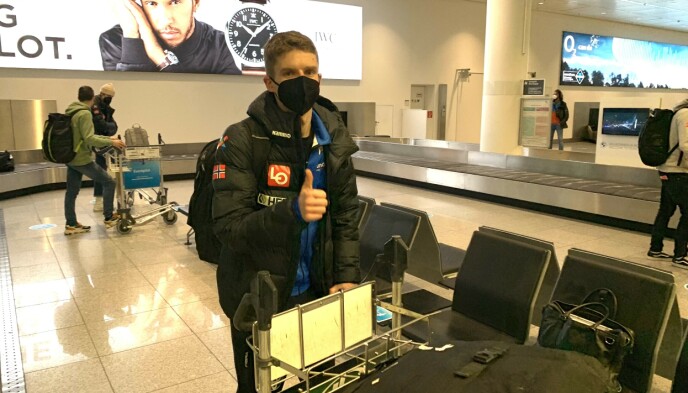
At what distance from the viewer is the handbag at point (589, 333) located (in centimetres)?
188

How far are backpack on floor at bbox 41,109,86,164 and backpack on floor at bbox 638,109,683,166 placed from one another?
6534 mm

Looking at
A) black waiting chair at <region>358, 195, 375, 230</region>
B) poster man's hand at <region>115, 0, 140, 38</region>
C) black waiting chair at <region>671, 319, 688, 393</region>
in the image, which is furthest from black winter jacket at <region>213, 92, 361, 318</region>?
poster man's hand at <region>115, 0, 140, 38</region>

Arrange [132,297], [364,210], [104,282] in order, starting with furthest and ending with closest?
[104,282]
[132,297]
[364,210]

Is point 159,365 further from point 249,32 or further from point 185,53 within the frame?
point 249,32

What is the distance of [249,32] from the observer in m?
13.0

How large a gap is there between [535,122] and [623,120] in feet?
7.56

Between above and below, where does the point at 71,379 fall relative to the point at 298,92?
below

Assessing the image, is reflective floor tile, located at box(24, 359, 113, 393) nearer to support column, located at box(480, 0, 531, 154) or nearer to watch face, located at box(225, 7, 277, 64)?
support column, located at box(480, 0, 531, 154)

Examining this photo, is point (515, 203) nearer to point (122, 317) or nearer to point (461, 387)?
point (122, 317)

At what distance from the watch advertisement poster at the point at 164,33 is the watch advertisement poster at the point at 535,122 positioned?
18.0ft

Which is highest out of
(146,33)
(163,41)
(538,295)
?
(146,33)

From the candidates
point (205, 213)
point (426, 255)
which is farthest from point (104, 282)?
point (205, 213)

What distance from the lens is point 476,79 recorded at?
18094 mm

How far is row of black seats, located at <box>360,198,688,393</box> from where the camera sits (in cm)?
206
